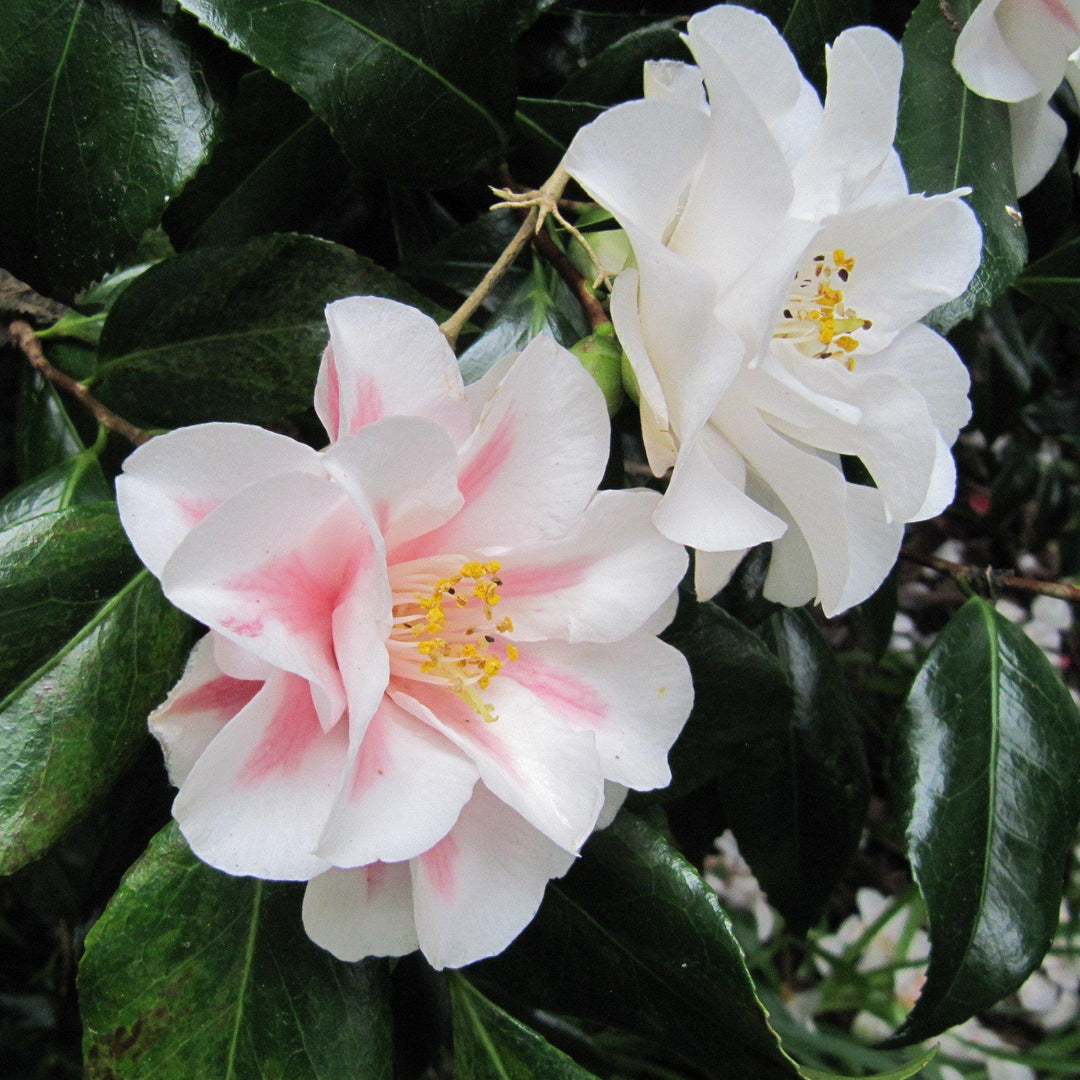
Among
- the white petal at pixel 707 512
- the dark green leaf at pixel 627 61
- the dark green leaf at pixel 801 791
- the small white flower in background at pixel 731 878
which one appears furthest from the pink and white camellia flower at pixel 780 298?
the small white flower in background at pixel 731 878

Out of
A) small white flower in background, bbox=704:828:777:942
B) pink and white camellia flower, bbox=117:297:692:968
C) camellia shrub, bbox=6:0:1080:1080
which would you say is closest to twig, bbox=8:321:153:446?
camellia shrub, bbox=6:0:1080:1080

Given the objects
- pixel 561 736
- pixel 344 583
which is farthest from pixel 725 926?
pixel 344 583

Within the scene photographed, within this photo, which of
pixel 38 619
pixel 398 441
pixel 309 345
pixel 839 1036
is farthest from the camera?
pixel 839 1036

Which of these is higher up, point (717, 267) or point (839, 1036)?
point (717, 267)

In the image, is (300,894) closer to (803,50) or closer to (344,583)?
(344,583)

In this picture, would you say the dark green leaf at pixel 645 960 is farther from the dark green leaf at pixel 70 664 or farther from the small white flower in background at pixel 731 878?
the small white flower in background at pixel 731 878
